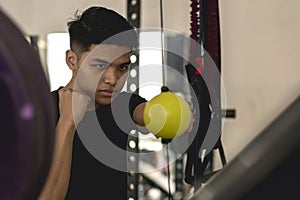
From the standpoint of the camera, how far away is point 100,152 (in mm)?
1272

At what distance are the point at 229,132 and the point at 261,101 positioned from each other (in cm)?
14

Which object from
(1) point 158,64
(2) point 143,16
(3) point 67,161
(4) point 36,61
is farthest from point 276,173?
(2) point 143,16

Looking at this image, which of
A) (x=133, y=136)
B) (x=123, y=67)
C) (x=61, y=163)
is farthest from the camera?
(x=133, y=136)

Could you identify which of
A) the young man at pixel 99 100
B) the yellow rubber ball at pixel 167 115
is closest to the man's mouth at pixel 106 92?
the young man at pixel 99 100

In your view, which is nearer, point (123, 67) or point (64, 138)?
point (64, 138)

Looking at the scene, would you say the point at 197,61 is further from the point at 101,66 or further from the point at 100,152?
the point at 100,152

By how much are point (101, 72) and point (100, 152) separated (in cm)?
19

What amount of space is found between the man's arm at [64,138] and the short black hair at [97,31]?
0.59ft

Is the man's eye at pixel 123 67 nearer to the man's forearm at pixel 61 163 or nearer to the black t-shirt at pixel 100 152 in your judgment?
the black t-shirt at pixel 100 152

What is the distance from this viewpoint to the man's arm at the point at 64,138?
3.43ft

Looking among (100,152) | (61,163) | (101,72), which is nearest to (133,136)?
(100,152)

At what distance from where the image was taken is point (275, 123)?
0.29 m

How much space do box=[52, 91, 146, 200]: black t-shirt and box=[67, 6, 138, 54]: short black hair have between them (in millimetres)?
127

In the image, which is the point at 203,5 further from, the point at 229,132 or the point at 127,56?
the point at 229,132
